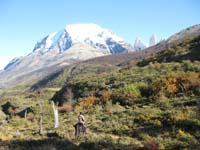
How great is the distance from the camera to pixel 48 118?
39531 mm

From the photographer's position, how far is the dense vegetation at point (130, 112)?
811 inches

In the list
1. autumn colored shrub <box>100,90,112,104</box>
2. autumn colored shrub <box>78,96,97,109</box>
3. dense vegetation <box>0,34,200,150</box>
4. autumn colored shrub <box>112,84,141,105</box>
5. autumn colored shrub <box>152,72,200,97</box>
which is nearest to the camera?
dense vegetation <box>0,34,200,150</box>

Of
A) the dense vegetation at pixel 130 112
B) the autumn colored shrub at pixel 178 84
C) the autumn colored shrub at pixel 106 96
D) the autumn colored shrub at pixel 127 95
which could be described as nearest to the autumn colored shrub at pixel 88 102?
the dense vegetation at pixel 130 112

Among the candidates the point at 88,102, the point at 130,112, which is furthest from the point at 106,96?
the point at 130,112

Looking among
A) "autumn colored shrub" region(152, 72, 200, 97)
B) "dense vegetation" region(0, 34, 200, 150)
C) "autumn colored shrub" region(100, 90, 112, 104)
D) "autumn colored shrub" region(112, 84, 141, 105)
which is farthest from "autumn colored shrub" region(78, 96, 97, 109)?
"autumn colored shrub" region(152, 72, 200, 97)

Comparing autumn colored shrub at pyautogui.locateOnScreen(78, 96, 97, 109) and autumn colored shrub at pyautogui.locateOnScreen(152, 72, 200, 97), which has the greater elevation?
autumn colored shrub at pyautogui.locateOnScreen(152, 72, 200, 97)

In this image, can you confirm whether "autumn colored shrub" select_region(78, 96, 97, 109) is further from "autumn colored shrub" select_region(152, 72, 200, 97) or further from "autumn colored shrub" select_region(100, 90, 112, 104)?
"autumn colored shrub" select_region(152, 72, 200, 97)

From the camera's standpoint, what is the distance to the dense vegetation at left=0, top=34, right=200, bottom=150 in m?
20.6

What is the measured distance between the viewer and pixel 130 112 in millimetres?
31312

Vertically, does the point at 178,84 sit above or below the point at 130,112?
above

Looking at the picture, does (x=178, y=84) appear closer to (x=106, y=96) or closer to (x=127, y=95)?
(x=127, y=95)

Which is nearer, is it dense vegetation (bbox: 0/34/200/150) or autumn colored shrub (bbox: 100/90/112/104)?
dense vegetation (bbox: 0/34/200/150)

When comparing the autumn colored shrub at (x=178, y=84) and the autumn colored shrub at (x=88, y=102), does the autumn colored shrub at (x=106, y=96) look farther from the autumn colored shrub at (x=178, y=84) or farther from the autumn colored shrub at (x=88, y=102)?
the autumn colored shrub at (x=178, y=84)

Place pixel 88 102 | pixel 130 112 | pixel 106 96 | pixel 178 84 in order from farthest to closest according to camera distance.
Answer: pixel 88 102 → pixel 106 96 → pixel 178 84 → pixel 130 112
